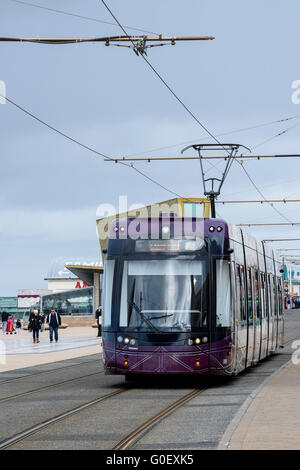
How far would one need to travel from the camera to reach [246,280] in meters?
20.1

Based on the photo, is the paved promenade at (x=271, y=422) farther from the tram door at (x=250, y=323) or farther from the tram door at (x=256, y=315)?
the tram door at (x=256, y=315)

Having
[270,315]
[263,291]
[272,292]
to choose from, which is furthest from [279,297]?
[263,291]

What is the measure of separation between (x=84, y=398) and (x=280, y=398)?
11.4 ft

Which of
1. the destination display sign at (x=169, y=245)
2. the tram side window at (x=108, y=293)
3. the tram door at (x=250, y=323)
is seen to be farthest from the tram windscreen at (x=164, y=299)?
the tram door at (x=250, y=323)

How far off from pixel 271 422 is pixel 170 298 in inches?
233

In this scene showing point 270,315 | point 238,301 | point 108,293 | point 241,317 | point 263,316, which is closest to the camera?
point 108,293

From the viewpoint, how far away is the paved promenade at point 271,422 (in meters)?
9.52

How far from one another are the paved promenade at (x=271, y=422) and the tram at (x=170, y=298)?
1413 mm

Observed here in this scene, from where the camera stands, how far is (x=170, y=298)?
17.1m

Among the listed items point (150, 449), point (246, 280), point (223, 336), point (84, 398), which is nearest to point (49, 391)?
point (84, 398)

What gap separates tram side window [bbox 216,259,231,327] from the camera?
1722 centimetres

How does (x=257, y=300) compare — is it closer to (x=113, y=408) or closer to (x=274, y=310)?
(x=274, y=310)

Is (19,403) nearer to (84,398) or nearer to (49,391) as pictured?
(84,398)

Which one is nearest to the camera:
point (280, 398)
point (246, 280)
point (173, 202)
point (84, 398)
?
point (280, 398)
